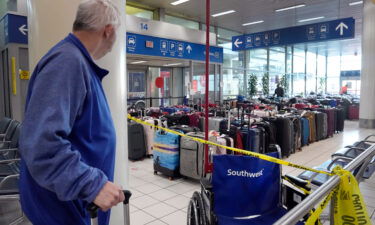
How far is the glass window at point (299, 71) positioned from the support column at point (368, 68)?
11098 millimetres

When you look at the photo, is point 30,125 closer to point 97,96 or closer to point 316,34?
point 97,96

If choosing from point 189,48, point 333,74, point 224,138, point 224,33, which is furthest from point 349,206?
point 333,74

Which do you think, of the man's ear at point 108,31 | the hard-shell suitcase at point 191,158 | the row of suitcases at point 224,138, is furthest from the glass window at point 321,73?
the man's ear at point 108,31

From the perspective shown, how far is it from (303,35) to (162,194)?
8.52 meters

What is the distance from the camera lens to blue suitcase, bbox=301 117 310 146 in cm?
693

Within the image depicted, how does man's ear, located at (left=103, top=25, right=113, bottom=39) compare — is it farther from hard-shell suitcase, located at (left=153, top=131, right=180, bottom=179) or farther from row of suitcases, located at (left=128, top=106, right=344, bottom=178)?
hard-shell suitcase, located at (left=153, top=131, right=180, bottom=179)

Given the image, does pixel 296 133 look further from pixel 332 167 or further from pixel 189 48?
pixel 189 48

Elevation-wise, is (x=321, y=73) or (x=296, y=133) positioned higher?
(x=321, y=73)

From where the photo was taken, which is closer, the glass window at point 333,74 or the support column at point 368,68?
the support column at point 368,68

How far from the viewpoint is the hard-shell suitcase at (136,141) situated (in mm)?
5602

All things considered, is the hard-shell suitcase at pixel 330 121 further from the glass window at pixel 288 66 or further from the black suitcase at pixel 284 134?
the glass window at pixel 288 66

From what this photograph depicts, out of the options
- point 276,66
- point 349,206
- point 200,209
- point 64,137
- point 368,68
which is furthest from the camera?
point 276,66

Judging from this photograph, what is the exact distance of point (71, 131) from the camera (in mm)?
1021

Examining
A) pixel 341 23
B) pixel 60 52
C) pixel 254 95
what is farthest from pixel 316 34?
pixel 60 52
